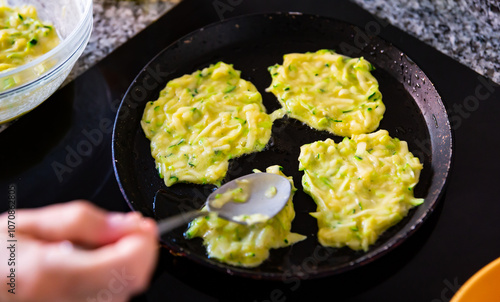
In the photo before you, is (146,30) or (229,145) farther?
(146,30)

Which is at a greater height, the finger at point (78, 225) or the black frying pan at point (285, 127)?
the finger at point (78, 225)

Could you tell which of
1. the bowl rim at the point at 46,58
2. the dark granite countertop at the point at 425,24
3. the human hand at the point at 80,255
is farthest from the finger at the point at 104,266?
the dark granite countertop at the point at 425,24

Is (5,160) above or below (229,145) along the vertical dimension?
below

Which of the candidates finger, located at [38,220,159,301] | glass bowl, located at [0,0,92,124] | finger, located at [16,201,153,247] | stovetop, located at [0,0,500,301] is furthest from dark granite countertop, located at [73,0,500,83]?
finger, located at [38,220,159,301]

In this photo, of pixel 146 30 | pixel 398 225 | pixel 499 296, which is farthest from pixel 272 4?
pixel 499 296

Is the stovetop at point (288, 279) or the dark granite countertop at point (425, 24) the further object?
the dark granite countertop at point (425, 24)

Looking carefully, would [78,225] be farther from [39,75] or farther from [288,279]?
[39,75]

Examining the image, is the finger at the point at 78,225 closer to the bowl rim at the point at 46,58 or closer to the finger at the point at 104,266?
the finger at the point at 104,266

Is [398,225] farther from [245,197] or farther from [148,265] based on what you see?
[148,265]
